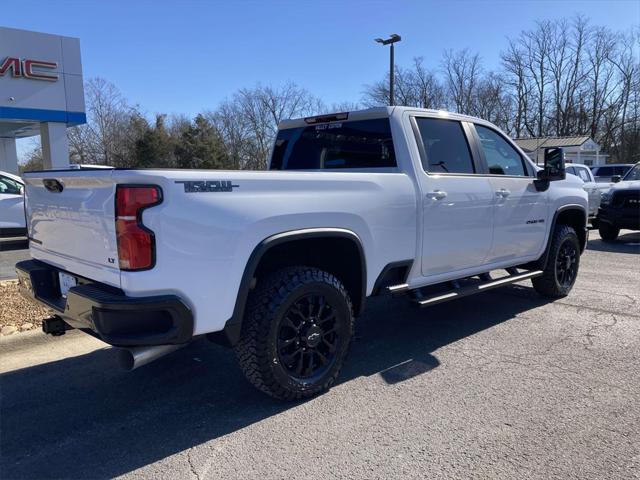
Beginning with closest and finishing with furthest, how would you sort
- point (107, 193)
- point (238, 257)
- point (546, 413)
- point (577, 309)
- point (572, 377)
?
point (107, 193) → point (238, 257) → point (546, 413) → point (572, 377) → point (577, 309)

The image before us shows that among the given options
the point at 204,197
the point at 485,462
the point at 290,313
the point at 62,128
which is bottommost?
the point at 485,462

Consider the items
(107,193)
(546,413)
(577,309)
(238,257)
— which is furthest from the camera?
(577,309)

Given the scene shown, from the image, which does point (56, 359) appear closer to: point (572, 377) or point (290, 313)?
point (290, 313)

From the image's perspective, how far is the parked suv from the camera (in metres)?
11.0

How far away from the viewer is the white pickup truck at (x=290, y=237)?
8.73ft

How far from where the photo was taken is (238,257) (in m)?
2.91

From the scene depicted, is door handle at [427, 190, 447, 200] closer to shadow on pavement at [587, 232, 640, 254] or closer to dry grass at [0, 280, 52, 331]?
dry grass at [0, 280, 52, 331]

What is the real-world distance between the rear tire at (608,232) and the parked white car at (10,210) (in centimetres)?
1297

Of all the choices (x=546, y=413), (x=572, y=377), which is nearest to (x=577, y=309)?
(x=572, y=377)

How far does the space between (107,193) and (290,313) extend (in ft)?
4.43

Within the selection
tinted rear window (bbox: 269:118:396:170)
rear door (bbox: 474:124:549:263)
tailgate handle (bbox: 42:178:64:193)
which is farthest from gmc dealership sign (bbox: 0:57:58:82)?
rear door (bbox: 474:124:549:263)

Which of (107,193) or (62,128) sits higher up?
(62,128)

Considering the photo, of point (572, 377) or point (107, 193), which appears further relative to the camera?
point (572, 377)

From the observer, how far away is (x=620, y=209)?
444 inches
